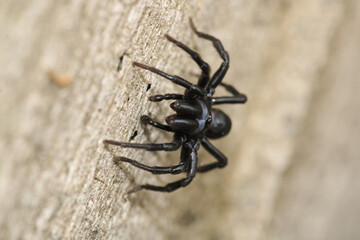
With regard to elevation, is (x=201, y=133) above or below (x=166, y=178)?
above

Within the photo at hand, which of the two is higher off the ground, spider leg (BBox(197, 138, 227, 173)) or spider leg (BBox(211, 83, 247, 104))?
spider leg (BBox(211, 83, 247, 104))

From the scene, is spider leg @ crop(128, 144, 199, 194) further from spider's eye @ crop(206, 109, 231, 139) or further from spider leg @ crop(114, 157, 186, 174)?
spider's eye @ crop(206, 109, 231, 139)

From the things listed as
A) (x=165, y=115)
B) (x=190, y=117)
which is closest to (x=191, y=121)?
(x=190, y=117)

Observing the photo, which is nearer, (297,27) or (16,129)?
(16,129)

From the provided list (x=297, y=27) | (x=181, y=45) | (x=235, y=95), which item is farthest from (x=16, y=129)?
(x=297, y=27)

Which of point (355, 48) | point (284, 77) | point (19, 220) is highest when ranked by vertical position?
point (355, 48)

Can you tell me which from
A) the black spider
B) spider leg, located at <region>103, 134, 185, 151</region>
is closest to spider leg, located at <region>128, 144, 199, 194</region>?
the black spider

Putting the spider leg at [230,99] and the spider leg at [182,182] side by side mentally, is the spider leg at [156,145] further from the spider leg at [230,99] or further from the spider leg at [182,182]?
the spider leg at [230,99]

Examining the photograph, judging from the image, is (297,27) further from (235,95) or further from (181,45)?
(181,45)

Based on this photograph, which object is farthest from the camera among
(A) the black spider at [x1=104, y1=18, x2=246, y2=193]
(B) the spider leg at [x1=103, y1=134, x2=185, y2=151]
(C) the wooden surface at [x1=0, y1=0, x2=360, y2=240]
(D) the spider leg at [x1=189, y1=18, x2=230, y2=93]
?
(D) the spider leg at [x1=189, y1=18, x2=230, y2=93]
